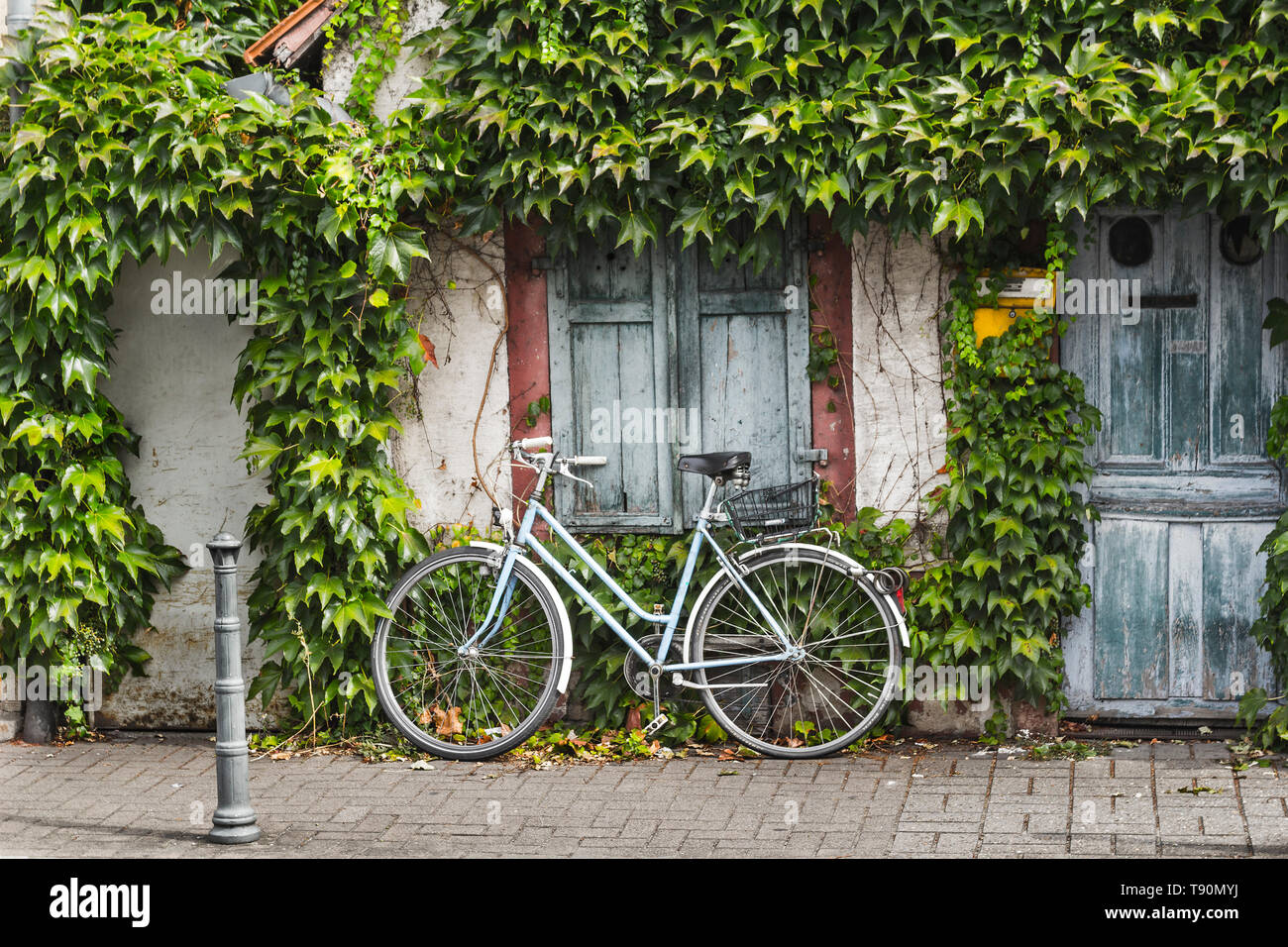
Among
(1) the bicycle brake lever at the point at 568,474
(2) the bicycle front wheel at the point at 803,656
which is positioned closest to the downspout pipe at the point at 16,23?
(1) the bicycle brake lever at the point at 568,474

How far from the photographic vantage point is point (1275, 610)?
6.52 meters

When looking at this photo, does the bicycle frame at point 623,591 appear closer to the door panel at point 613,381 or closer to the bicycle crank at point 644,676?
the bicycle crank at point 644,676

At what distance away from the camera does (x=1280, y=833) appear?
5.35m

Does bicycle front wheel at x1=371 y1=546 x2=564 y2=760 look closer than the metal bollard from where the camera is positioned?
No

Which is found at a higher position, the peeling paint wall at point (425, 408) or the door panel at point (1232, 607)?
the peeling paint wall at point (425, 408)

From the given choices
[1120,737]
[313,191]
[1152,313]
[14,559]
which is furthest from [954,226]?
[14,559]

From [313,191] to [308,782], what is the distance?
→ 8.83ft

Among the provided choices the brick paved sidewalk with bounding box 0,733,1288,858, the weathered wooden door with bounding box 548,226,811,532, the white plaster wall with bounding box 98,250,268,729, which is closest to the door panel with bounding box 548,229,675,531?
the weathered wooden door with bounding box 548,226,811,532

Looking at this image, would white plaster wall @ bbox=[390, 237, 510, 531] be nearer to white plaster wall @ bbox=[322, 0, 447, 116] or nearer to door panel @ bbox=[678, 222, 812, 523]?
white plaster wall @ bbox=[322, 0, 447, 116]

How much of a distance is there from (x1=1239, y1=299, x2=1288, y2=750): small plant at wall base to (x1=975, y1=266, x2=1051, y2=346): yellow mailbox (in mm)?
1036

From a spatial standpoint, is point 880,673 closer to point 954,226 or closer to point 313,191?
point 954,226

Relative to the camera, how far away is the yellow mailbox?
21.8 feet

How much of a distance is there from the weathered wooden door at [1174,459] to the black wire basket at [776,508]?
136 centimetres

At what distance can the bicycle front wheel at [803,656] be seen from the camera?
6.64 m
